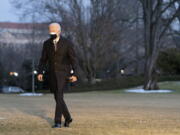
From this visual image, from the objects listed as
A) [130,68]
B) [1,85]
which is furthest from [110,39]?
[130,68]

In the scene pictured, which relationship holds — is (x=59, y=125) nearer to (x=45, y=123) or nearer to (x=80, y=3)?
(x=45, y=123)

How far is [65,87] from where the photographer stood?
8.16 metres

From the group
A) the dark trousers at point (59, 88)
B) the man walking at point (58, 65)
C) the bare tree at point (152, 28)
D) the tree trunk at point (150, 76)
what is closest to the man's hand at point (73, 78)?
the man walking at point (58, 65)

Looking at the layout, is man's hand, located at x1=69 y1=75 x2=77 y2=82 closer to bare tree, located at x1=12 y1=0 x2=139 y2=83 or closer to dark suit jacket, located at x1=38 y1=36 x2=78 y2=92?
dark suit jacket, located at x1=38 y1=36 x2=78 y2=92

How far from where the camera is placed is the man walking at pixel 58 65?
26.1 ft

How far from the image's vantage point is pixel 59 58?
800 centimetres

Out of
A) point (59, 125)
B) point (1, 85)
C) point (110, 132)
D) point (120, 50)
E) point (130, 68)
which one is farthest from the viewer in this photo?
point (130, 68)

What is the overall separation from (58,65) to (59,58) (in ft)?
0.42

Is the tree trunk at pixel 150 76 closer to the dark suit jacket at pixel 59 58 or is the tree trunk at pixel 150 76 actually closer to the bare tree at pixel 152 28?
the bare tree at pixel 152 28

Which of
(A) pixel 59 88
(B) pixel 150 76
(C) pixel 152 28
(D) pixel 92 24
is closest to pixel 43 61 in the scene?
(A) pixel 59 88

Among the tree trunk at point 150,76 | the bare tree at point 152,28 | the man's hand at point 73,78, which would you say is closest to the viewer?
the man's hand at point 73,78

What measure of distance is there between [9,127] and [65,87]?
1261 millimetres

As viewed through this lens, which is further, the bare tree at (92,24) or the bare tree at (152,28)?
the bare tree at (92,24)

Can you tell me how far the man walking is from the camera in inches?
314
